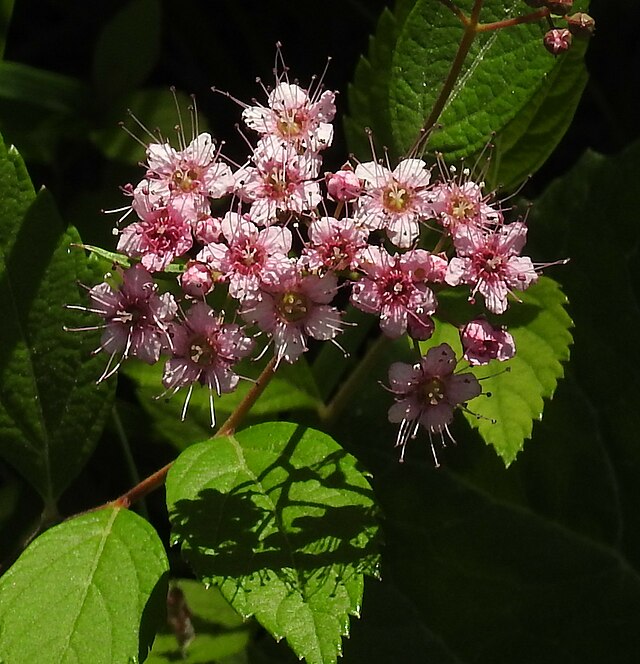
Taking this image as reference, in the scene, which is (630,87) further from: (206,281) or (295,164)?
(206,281)

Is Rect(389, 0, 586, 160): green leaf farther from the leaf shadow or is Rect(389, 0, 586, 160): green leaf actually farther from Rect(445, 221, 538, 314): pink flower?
the leaf shadow

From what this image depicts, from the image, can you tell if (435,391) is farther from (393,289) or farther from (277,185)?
(277,185)

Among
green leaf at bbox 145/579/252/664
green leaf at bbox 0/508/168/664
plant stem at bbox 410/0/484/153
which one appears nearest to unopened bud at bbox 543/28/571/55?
plant stem at bbox 410/0/484/153

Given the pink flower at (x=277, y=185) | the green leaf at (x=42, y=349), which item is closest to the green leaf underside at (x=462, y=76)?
the pink flower at (x=277, y=185)

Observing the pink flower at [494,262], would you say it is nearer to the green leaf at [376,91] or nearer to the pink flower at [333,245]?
the pink flower at [333,245]

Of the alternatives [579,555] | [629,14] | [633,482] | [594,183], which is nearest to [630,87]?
[629,14]

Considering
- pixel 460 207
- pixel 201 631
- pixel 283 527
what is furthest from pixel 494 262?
pixel 201 631
